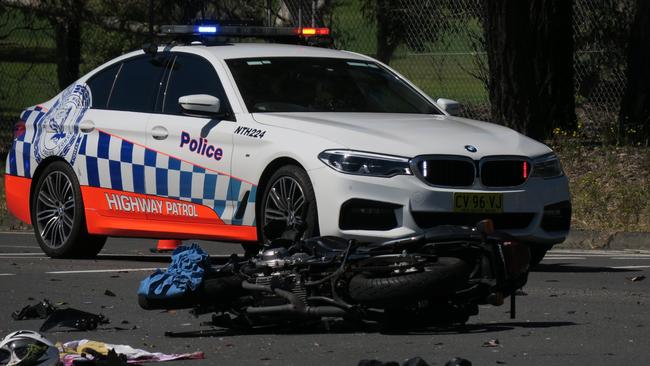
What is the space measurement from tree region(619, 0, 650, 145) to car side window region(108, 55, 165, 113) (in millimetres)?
6853

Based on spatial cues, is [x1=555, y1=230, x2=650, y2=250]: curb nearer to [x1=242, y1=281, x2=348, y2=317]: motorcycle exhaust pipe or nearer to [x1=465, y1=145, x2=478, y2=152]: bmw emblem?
[x1=465, y1=145, x2=478, y2=152]: bmw emblem

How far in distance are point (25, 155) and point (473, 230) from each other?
18.8 feet

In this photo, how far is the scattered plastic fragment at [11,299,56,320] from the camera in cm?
801

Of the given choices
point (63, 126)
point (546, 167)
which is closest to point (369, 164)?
point (546, 167)

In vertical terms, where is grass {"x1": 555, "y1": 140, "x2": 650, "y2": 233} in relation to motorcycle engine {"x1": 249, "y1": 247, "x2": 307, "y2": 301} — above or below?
below

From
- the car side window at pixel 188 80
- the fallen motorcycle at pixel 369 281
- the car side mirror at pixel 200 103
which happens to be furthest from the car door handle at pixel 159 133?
the fallen motorcycle at pixel 369 281

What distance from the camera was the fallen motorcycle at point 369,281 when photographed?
23.2 feet

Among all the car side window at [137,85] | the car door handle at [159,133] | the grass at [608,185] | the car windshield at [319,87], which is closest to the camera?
the car windshield at [319,87]

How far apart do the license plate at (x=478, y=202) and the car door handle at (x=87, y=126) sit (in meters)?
3.24

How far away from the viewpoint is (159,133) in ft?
34.9

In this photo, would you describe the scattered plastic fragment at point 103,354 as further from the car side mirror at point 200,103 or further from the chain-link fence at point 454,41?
the chain-link fence at point 454,41

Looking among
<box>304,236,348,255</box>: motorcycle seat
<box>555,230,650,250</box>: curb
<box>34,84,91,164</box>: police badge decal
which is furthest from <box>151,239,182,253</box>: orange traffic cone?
<box>304,236,348,255</box>: motorcycle seat

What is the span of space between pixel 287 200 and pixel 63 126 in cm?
268

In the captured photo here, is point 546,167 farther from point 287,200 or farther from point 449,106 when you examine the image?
point 287,200
